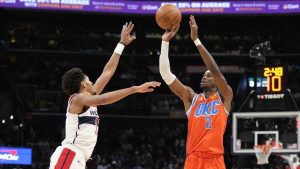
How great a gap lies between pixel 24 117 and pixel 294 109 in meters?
11.7

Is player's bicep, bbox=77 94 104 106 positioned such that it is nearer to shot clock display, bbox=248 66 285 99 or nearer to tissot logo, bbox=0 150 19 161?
shot clock display, bbox=248 66 285 99

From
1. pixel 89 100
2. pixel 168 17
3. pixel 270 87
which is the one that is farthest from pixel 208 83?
pixel 270 87

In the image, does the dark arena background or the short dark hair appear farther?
the dark arena background

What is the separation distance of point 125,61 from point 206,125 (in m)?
18.2

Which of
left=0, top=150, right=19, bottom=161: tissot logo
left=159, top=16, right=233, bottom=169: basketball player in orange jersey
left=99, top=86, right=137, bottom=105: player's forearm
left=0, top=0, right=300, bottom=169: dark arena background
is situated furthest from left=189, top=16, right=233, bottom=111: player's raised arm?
left=0, top=0, right=300, bottom=169: dark arena background

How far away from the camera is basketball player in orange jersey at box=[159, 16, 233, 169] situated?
5.66 metres

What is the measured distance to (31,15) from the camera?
922 inches

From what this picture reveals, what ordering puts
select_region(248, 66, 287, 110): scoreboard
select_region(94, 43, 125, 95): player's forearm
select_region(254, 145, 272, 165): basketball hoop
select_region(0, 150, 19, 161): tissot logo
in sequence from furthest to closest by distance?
select_region(0, 150, 19, 161): tissot logo, select_region(254, 145, 272, 165): basketball hoop, select_region(248, 66, 287, 110): scoreboard, select_region(94, 43, 125, 95): player's forearm

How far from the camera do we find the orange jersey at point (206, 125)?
224 inches

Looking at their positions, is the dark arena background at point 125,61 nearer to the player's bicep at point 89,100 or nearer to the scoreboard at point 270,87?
the scoreboard at point 270,87

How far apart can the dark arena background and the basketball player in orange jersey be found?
1448 centimetres

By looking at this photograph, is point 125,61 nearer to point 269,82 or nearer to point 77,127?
point 269,82

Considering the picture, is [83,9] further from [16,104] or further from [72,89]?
[72,89]

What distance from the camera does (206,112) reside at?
19.0 feet
